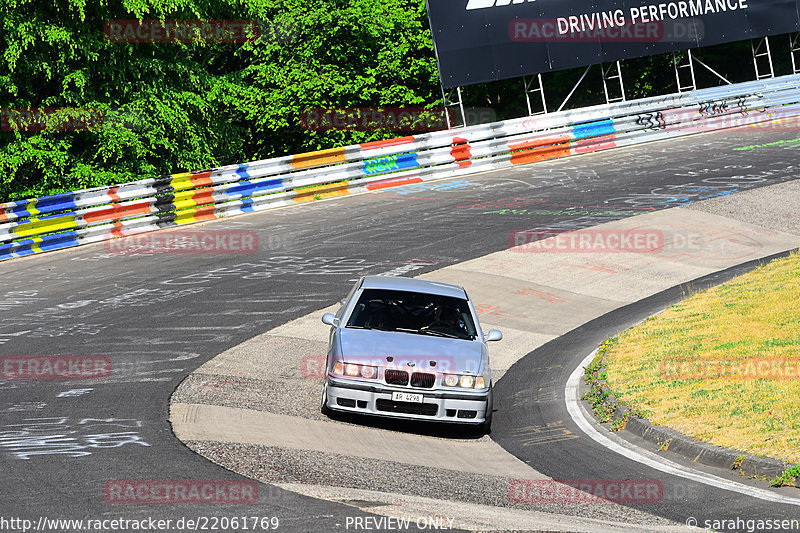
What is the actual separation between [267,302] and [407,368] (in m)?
6.23

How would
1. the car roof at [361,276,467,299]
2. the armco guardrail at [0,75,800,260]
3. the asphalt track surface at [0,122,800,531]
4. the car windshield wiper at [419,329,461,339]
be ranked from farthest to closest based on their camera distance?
the armco guardrail at [0,75,800,260], the car roof at [361,276,467,299], the car windshield wiper at [419,329,461,339], the asphalt track surface at [0,122,800,531]

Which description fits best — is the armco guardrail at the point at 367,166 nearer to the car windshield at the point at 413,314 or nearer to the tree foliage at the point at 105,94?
the tree foliage at the point at 105,94

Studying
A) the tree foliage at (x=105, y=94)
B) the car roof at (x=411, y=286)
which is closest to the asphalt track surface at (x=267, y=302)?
the car roof at (x=411, y=286)

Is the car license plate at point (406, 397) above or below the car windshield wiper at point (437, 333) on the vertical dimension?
below

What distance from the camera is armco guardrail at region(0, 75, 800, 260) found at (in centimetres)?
2020

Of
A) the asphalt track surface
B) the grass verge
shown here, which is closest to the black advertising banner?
the asphalt track surface

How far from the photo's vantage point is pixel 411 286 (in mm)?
11758

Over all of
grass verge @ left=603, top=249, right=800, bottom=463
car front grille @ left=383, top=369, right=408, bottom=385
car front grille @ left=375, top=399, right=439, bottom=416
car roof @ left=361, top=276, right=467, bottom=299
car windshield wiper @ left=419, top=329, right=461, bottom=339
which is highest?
car roof @ left=361, top=276, right=467, bottom=299

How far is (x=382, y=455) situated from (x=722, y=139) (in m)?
23.9

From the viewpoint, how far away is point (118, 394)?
35.3 feet

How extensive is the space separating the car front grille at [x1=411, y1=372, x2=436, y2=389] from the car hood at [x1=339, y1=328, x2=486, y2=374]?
0.07m

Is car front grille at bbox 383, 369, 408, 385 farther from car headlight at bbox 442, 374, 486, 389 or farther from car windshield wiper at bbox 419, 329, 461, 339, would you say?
car windshield wiper at bbox 419, 329, 461, 339

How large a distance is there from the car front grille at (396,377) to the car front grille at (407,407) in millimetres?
209

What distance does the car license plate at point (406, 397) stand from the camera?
1004 cm
